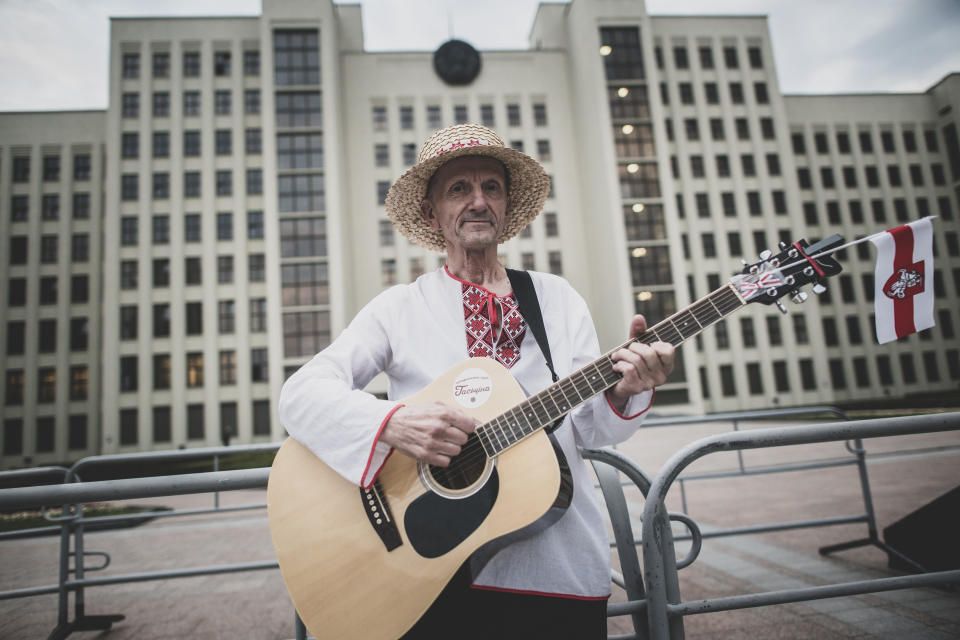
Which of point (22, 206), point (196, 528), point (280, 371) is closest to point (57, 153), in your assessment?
point (22, 206)

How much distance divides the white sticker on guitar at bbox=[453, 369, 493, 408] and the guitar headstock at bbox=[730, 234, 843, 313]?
954mm

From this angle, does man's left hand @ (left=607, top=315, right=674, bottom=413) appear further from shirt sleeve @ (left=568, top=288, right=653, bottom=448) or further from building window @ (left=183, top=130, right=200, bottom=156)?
building window @ (left=183, top=130, right=200, bottom=156)

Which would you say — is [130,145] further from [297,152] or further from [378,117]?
[378,117]

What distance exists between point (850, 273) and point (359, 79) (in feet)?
140

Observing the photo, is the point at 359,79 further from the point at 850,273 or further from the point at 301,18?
the point at 850,273

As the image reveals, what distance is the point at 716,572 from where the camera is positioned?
420 cm

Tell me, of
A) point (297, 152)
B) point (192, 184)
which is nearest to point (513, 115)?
point (297, 152)

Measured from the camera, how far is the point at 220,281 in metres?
33.2

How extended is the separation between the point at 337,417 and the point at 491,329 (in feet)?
2.14

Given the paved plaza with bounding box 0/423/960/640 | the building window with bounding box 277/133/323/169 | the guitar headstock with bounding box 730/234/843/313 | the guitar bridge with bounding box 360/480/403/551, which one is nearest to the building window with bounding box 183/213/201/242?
the building window with bounding box 277/133/323/169

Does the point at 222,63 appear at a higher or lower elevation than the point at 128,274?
higher

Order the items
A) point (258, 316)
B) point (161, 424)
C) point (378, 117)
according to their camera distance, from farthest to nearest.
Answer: point (378, 117) → point (258, 316) → point (161, 424)

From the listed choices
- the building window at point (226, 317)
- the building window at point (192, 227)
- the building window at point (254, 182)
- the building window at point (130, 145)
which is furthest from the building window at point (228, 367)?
the building window at point (130, 145)

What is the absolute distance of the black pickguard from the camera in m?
1.47
